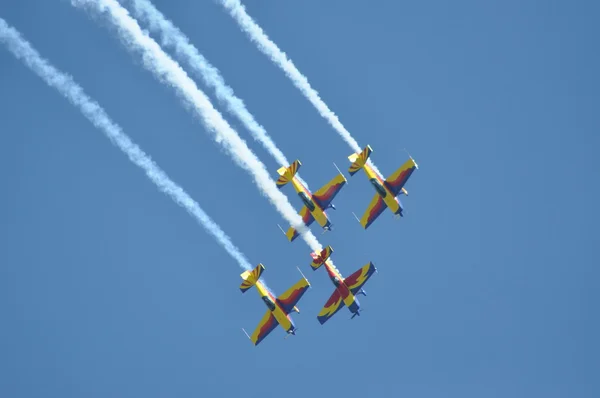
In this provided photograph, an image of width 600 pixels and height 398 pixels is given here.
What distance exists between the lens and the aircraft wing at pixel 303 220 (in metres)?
59.0

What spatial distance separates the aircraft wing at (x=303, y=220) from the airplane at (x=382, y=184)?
2.79 meters

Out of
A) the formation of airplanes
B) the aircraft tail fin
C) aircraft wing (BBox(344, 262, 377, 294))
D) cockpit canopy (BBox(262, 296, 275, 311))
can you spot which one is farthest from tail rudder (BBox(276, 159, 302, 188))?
aircraft wing (BBox(344, 262, 377, 294))

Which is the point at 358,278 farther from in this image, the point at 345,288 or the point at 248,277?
the point at 248,277

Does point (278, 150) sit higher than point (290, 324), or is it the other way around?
point (278, 150)

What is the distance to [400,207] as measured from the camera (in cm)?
5988

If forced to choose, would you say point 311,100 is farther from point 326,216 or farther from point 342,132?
point 326,216

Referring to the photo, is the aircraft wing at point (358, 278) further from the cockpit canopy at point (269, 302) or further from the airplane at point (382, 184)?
the cockpit canopy at point (269, 302)

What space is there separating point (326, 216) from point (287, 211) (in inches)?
83.4

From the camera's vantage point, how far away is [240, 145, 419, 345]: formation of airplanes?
5809 centimetres

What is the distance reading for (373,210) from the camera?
2384 inches

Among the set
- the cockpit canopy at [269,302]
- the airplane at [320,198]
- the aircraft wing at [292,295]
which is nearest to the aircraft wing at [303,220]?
the airplane at [320,198]

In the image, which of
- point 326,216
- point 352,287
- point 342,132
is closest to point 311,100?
point 342,132

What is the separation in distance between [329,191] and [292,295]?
5.32 m

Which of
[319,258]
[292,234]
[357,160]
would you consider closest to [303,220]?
[292,234]
